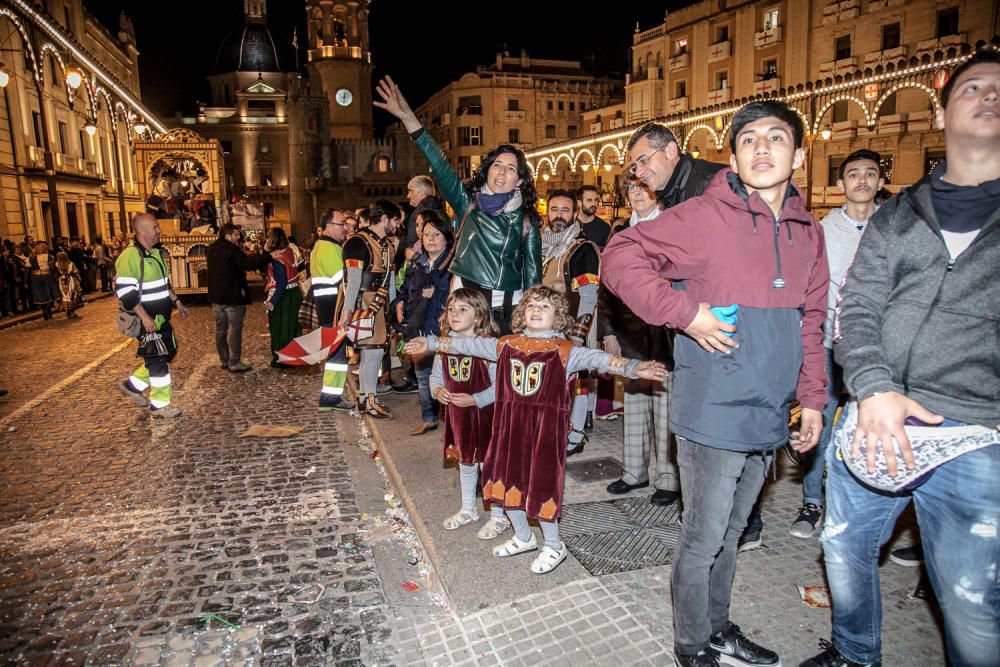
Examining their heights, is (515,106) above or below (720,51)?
above

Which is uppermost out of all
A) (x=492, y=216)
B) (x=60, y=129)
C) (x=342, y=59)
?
(x=342, y=59)

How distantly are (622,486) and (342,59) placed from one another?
6321cm

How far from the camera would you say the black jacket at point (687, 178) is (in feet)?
11.1

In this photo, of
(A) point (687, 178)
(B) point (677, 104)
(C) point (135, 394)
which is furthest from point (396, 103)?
(B) point (677, 104)

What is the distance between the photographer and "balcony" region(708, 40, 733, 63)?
3522cm

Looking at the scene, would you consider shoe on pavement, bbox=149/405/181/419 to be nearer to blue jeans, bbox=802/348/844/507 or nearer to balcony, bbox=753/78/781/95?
blue jeans, bbox=802/348/844/507

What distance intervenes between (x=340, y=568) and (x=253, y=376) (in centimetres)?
586

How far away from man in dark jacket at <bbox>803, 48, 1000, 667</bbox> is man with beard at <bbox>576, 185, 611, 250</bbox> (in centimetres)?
413

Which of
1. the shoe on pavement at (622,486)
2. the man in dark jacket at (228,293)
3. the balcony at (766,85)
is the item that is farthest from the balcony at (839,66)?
the shoe on pavement at (622,486)

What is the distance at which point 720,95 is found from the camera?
36625mm

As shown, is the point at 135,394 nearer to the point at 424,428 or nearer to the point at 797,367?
the point at 424,428

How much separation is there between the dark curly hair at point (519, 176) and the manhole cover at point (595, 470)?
2123mm

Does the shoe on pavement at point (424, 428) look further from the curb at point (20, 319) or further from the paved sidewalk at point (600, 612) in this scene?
the curb at point (20, 319)

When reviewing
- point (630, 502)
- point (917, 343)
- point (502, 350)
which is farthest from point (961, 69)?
point (630, 502)
